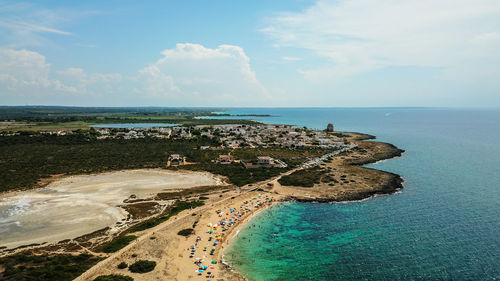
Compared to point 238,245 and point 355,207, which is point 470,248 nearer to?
point 355,207

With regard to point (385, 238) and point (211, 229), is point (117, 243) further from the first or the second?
point (385, 238)

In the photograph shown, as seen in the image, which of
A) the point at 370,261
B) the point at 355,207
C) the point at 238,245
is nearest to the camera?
the point at 370,261

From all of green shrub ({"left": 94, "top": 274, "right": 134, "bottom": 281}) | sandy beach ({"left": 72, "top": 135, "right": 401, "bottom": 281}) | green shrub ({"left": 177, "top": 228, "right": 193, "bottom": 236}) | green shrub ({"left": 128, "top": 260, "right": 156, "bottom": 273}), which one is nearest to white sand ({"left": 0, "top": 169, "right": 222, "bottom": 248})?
sandy beach ({"left": 72, "top": 135, "right": 401, "bottom": 281})

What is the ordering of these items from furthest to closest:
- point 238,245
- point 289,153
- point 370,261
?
point 289,153, point 238,245, point 370,261

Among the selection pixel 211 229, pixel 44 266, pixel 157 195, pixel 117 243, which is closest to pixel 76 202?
pixel 157 195

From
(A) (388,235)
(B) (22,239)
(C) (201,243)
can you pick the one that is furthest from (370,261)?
(B) (22,239)

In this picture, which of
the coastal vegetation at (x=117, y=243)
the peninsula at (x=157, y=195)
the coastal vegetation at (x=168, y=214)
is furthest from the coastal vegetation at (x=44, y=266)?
the coastal vegetation at (x=168, y=214)

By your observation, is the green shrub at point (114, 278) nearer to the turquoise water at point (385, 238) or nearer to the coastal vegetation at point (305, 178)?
the turquoise water at point (385, 238)
